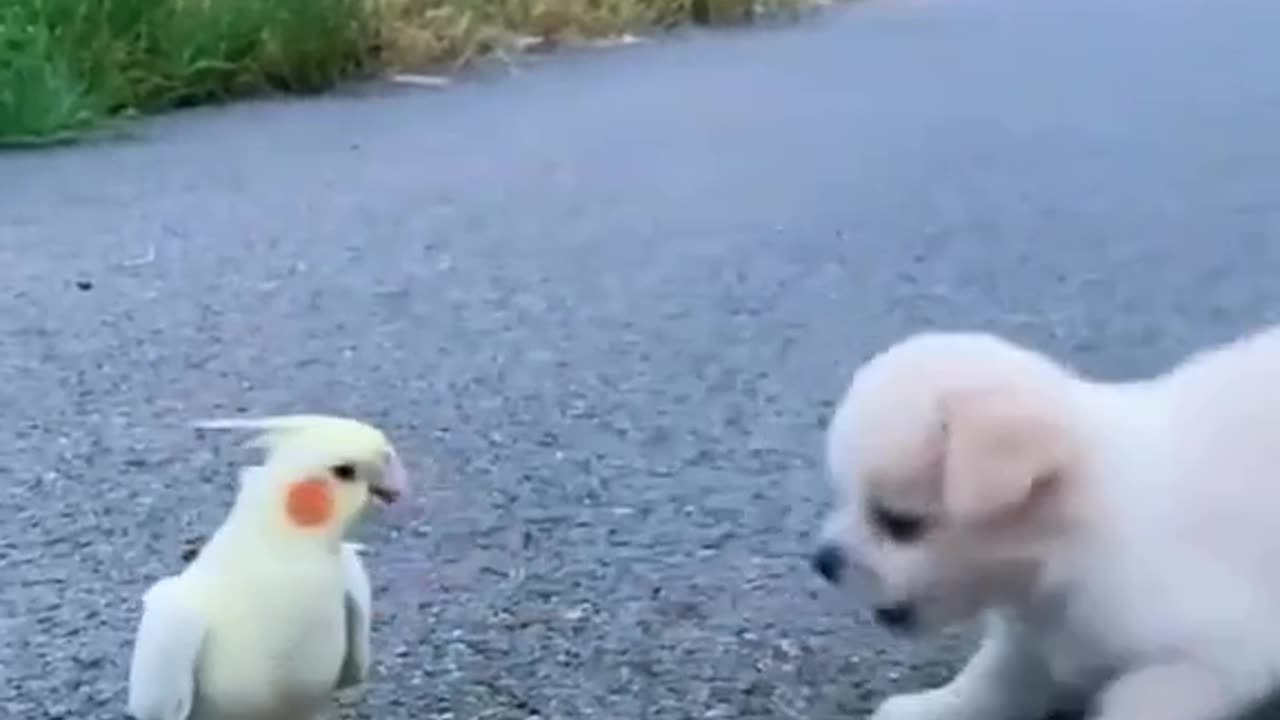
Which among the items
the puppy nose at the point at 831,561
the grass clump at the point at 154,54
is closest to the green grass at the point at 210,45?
the grass clump at the point at 154,54

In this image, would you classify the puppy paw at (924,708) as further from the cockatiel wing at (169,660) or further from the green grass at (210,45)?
the green grass at (210,45)

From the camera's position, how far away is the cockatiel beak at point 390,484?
0.76 meters

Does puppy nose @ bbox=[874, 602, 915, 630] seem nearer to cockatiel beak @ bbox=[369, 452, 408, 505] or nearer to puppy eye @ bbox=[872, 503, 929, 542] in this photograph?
puppy eye @ bbox=[872, 503, 929, 542]

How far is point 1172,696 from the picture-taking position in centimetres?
79

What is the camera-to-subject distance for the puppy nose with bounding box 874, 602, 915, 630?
837mm

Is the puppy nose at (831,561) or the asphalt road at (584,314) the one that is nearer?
the puppy nose at (831,561)

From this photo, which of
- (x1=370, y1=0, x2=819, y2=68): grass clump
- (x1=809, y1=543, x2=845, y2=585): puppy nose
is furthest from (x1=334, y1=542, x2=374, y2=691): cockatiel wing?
(x1=370, y1=0, x2=819, y2=68): grass clump

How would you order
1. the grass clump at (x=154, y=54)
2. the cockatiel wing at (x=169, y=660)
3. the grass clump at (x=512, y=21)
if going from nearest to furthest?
1. the cockatiel wing at (x=169, y=660)
2. the grass clump at (x=154, y=54)
3. the grass clump at (x=512, y=21)

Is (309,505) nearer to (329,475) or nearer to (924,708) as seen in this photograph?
(329,475)

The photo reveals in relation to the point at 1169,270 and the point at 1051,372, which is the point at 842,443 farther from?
the point at 1169,270

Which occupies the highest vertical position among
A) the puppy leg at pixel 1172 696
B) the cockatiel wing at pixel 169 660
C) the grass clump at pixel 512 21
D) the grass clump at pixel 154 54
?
the cockatiel wing at pixel 169 660

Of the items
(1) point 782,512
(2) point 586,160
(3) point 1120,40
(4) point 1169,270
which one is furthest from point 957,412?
(3) point 1120,40

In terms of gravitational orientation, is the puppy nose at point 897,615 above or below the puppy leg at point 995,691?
above

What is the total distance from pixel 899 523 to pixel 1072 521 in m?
0.06
